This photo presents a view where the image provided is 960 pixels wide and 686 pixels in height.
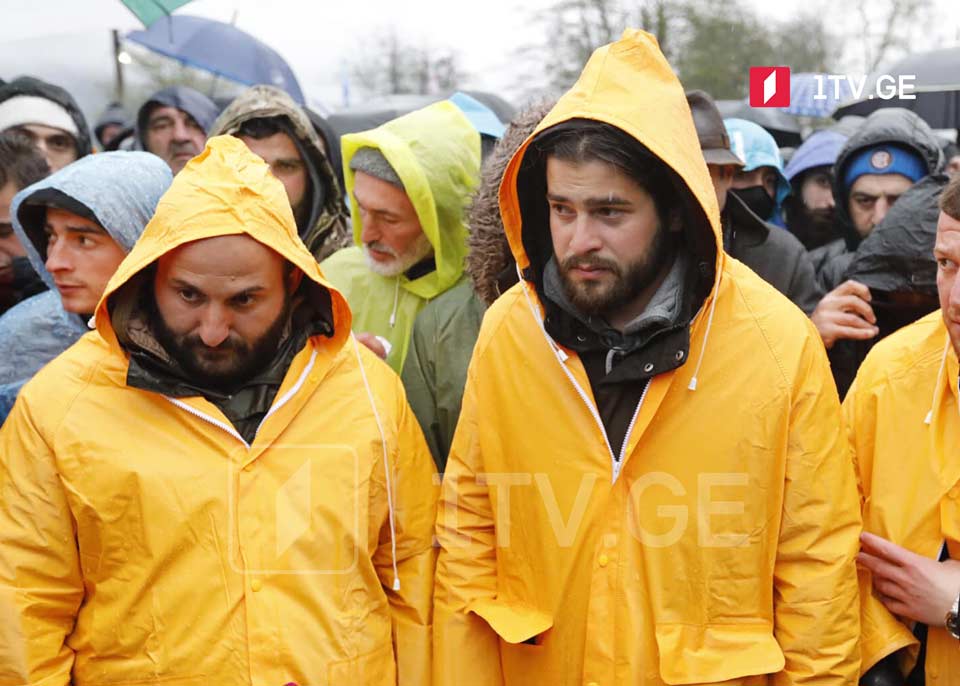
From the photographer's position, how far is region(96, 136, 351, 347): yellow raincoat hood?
2457 mm

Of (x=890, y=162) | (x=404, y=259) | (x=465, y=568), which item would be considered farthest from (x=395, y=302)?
(x=890, y=162)

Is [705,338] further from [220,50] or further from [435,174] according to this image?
[220,50]

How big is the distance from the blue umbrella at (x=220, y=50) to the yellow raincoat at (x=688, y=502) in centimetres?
720

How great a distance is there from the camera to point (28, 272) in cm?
399

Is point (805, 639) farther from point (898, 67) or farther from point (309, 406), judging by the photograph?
point (898, 67)

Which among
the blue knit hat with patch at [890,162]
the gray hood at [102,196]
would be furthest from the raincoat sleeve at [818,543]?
the blue knit hat with patch at [890,162]

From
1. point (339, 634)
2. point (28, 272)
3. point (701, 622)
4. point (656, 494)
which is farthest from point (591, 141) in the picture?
point (28, 272)

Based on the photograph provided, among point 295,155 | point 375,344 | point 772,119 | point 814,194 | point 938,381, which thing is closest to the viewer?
point 938,381

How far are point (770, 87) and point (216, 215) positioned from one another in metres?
4.80

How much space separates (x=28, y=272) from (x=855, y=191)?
137 inches

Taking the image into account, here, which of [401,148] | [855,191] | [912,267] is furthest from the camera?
[855,191]

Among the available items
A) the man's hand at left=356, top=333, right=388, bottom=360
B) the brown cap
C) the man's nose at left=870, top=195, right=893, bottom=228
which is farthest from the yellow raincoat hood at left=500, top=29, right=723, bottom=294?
the man's nose at left=870, top=195, right=893, bottom=228

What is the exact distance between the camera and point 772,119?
33.2 feet

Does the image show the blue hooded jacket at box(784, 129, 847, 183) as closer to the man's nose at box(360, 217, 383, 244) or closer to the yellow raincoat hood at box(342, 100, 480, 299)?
the yellow raincoat hood at box(342, 100, 480, 299)
